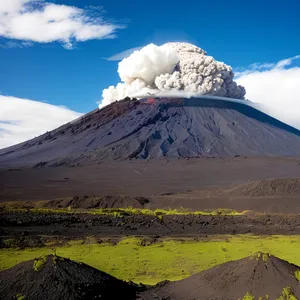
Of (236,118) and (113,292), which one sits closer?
(113,292)

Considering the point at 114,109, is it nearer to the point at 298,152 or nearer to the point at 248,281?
the point at 298,152

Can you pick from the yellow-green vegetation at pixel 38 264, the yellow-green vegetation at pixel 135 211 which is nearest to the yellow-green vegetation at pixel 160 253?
the yellow-green vegetation at pixel 38 264

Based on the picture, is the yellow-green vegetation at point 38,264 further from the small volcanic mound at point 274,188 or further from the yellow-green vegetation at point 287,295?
the small volcanic mound at point 274,188

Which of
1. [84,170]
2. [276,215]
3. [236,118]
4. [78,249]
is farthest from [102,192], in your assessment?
[236,118]

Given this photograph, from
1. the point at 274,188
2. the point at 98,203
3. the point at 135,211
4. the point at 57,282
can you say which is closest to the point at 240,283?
the point at 57,282

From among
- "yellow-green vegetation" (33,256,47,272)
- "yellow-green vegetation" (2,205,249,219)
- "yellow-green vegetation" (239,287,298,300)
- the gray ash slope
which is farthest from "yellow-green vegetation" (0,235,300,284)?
the gray ash slope

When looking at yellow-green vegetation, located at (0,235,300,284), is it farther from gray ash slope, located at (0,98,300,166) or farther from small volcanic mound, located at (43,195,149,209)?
gray ash slope, located at (0,98,300,166)

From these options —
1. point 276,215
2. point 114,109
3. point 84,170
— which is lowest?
point 276,215

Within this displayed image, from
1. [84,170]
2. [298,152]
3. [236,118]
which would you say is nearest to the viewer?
[84,170]
